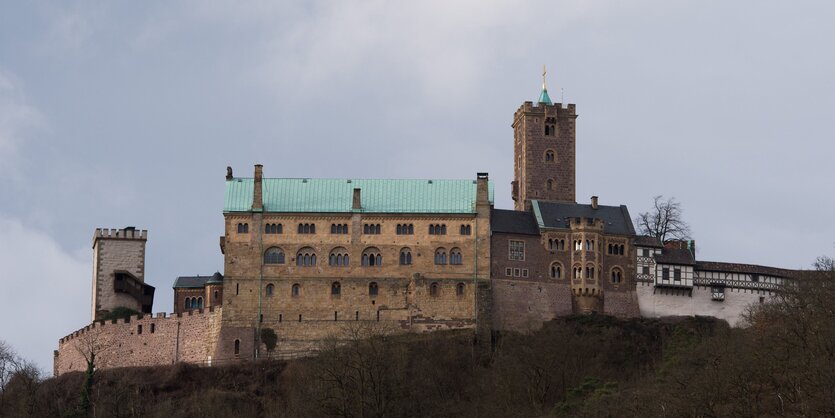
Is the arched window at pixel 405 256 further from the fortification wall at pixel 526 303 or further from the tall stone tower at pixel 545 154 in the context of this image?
the tall stone tower at pixel 545 154

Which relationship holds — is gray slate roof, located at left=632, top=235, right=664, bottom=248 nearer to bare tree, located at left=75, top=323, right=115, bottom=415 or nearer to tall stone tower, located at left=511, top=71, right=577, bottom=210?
tall stone tower, located at left=511, top=71, right=577, bottom=210

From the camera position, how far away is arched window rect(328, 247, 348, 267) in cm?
11469

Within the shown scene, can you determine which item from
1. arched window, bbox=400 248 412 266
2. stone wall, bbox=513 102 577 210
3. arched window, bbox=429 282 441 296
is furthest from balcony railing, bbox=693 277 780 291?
arched window, bbox=400 248 412 266

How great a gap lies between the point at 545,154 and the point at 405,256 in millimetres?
16491

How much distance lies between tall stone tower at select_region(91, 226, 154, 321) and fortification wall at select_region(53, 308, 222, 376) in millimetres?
4066

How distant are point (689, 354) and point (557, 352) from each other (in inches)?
444

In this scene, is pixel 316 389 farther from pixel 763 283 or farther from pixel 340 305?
pixel 763 283

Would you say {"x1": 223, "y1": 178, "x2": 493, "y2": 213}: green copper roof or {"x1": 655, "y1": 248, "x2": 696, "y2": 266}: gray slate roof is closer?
{"x1": 223, "y1": 178, "x2": 493, "y2": 213}: green copper roof

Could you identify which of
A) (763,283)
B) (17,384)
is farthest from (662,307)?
Result: (17,384)

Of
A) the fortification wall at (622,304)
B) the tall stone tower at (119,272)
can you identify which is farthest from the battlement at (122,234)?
the fortification wall at (622,304)

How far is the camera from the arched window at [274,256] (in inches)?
4503

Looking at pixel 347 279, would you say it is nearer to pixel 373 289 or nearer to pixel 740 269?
pixel 373 289

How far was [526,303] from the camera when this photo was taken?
4513 inches

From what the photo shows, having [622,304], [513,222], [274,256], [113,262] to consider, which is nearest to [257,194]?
[274,256]
